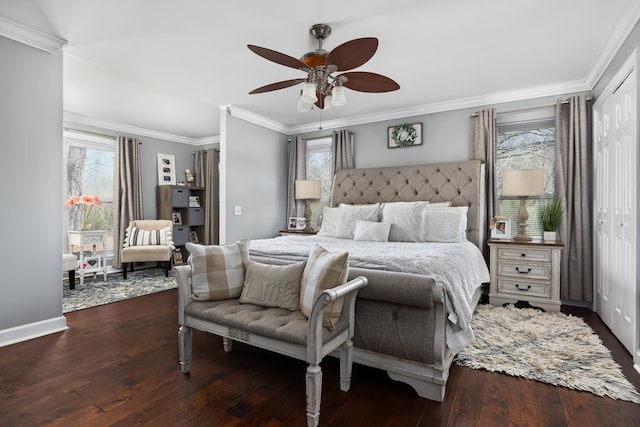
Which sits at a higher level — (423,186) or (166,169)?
(166,169)

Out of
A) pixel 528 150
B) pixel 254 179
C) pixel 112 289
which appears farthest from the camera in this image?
pixel 254 179

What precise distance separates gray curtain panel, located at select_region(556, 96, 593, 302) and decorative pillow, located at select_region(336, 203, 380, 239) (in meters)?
2.02

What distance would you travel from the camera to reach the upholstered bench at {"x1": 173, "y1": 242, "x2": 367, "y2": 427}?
1.60 meters

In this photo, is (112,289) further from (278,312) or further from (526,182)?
(526,182)

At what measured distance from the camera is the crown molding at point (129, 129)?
198 inches

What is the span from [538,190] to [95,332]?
14.6ft

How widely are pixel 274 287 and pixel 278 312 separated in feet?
0.56

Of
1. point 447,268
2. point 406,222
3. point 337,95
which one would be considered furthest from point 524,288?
point 337,95

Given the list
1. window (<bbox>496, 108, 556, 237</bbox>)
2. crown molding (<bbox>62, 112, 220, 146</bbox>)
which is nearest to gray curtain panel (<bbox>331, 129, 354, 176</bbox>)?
window (<bbox>496, 108, 556, 237</bbox>)

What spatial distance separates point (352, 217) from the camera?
387 centimetres

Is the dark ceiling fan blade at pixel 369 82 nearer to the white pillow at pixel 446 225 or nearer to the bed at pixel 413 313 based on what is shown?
the bed at pixel 413 313

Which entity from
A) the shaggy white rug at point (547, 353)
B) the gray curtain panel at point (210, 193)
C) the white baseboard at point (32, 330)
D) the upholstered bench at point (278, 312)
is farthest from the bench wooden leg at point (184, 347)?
the gray curtain panel at point (210, 193)

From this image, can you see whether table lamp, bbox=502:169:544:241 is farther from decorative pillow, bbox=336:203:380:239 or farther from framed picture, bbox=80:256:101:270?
framed picture, bbox=80:256:101:270

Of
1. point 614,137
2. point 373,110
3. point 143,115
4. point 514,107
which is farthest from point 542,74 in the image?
point 143,115
